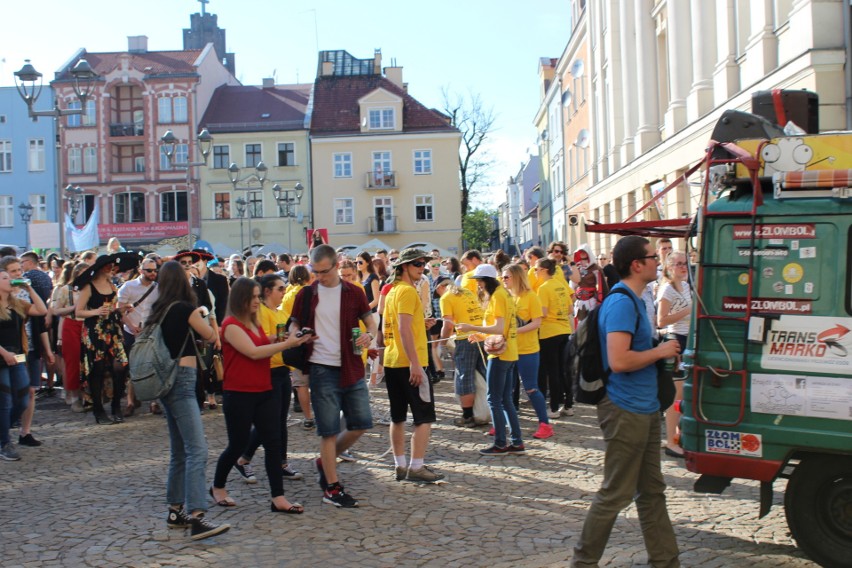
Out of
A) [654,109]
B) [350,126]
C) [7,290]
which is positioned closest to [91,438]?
[7,290]

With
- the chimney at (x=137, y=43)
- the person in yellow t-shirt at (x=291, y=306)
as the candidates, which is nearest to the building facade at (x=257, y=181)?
the chimney at (x=137, y=43)

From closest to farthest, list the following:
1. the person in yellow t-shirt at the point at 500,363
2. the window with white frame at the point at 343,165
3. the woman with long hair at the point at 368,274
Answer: the person in yellow t-shirt at the point at 500,363
the woman with long hair at the point at 368,274
the window with white frame at the point at 343,165

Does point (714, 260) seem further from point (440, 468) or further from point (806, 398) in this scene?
point (440, 468)

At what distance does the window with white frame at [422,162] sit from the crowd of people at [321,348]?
42.8 metres

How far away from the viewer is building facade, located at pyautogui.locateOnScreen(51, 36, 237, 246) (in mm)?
56094

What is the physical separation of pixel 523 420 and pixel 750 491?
394 cm

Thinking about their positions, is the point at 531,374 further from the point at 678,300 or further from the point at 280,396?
the point at 280,396

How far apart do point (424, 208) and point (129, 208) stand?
62.0ft

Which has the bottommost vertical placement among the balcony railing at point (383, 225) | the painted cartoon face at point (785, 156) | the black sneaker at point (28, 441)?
the black sneaker at point (28, 441)

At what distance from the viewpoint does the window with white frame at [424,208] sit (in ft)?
184

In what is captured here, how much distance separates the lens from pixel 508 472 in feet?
26.4

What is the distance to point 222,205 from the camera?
183ft

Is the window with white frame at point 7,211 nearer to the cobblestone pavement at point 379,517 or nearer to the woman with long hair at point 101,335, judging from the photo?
the woman with long hair at point 101,335

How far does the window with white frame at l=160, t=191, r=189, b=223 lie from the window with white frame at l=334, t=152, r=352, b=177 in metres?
9.94
